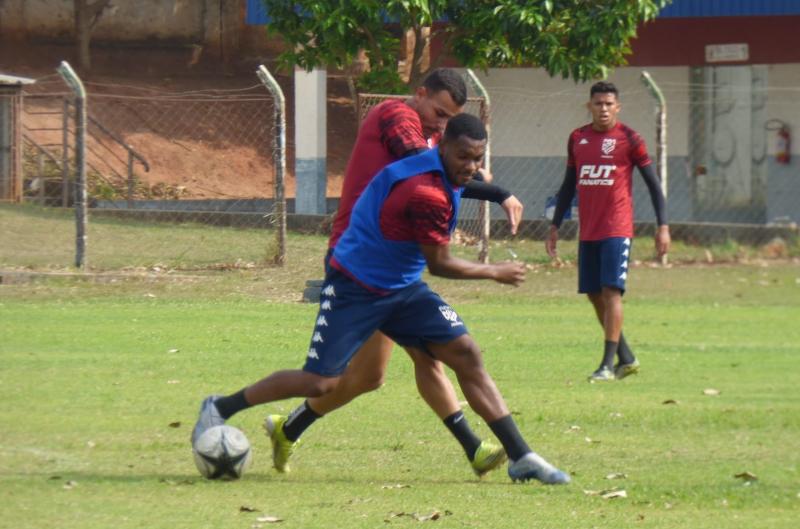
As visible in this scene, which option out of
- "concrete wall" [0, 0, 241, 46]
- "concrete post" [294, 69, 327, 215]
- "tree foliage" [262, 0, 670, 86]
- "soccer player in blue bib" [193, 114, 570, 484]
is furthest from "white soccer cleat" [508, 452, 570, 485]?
"concrete wall" [0, 0, 241, 46]

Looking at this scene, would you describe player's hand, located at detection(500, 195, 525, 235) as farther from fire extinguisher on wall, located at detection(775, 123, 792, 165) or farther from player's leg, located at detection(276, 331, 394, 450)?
fire extinguisher on wall, located at detection(775, 123, 792, 165)

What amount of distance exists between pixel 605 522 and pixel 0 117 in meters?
22.4

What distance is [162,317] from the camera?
1327 centimetres

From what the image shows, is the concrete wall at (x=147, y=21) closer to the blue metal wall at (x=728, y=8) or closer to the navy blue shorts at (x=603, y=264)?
the blue metal wall at (x=728, y=8)

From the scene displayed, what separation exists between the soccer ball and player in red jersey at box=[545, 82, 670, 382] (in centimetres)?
398

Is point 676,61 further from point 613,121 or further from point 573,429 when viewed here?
point 573,429

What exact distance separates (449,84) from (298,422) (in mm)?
1779

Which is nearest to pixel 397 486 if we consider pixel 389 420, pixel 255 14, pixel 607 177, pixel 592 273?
pixel 389 420

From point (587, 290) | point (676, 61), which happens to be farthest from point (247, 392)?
point (676, 61)

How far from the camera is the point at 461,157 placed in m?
6.51

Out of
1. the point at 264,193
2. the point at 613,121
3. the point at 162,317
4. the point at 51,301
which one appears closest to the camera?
the point at 613,121

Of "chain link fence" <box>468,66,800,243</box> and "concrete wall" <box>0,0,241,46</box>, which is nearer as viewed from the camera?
"chain link fence" <box>468,66,800,243</box>

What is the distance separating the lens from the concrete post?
25.6m

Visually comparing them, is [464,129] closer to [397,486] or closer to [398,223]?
[398,223]
